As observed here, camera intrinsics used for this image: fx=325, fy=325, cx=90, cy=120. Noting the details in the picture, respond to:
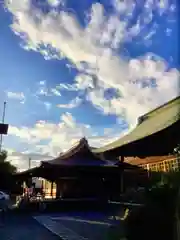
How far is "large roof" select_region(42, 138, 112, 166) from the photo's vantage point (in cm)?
1981

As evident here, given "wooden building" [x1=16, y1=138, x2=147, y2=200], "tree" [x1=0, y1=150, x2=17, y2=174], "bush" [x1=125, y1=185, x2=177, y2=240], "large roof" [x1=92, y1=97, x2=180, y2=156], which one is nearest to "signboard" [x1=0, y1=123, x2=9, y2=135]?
"large roof" [x1=92, y1=97, x2=180, y2=156]

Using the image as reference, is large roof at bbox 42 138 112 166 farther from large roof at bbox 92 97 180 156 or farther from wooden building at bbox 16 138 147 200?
large roof at bbox 92 97 180 156

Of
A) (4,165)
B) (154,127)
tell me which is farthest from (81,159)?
(4,165)

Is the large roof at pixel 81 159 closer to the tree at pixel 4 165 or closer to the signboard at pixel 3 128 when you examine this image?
the signboard at pixel 3 128

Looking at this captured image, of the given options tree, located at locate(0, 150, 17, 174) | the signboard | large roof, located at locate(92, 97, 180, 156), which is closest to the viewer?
large roof, located at locate(92, 97, 180, 156)

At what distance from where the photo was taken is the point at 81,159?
21234 millimetres

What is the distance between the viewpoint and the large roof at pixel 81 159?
1981 centimetres

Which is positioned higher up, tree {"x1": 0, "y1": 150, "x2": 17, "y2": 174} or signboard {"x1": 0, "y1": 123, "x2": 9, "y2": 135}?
tree {"x1": 0, "y1": 150, "x2": 17, "y2": 174}

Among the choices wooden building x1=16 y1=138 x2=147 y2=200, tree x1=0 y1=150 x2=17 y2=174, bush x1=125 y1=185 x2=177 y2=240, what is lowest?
bush x1=125 y1=185 x2=177 y2=240

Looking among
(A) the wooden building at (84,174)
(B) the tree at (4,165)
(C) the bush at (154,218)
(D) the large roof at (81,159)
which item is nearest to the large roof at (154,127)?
(C) the bush at (154,218)

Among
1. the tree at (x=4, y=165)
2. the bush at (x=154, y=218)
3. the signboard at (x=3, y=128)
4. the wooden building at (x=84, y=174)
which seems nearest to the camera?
the bush at (x=154, y=218)

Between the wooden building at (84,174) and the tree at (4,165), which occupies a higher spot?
the tree at (4,165)

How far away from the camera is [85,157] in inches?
850

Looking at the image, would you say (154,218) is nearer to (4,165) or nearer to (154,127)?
(154,127)
